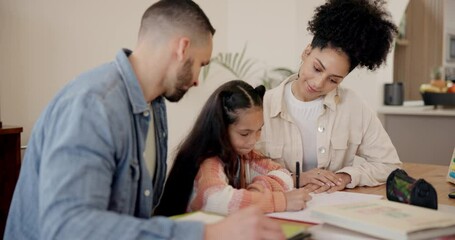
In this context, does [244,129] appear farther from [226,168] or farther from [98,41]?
[98,41]

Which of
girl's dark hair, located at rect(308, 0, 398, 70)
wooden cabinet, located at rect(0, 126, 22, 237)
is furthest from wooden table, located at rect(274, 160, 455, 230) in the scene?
wooden cabinet, located at rect(0, 126, 22, 237)

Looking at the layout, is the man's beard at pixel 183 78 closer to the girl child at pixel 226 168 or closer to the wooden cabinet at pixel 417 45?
the girl child at pixel 226 168

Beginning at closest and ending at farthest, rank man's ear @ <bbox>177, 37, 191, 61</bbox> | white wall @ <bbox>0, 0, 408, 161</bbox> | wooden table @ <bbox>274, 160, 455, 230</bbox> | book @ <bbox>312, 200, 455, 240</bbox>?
book @ <bbox>312, 200, 455, 240</bbox> < man's ear @ <bbox>177, 37, 191, 61</bbox> < wooden table @ <bbox>274, 160, 455, 230</bbox> < white wall @ <bbox>0, 0, 408, 161</bbox>

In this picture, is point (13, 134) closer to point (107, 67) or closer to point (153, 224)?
point (107, 67)

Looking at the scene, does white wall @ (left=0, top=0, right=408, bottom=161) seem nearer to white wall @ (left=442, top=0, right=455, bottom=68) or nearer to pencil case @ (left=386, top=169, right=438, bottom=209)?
white wall @ (left=442, top=0, right=455, bottom=68)

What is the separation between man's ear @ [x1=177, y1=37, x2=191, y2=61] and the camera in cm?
108

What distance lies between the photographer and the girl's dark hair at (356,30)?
72.6 inches

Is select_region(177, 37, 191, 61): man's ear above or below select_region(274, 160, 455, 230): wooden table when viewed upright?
above

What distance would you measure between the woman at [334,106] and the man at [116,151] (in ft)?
2.39

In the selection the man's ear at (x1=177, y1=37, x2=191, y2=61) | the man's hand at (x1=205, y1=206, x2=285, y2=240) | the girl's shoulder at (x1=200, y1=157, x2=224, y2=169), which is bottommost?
the man's hand at (x1=205, y1=206, x2=285, y2=240)

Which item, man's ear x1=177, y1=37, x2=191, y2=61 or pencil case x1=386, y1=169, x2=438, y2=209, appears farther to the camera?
pencil case x1=386, y1=169, x2=438, y2=209

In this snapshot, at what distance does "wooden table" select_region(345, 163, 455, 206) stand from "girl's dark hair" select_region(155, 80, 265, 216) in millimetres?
485

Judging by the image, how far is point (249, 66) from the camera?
4.23 metres

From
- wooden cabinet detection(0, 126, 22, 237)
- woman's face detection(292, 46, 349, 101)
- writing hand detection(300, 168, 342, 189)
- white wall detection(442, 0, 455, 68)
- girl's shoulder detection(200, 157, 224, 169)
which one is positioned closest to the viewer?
girl's shoulder detection(200, 157, 224, 169)
